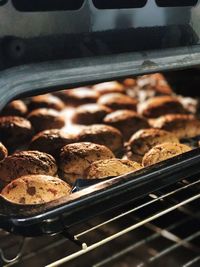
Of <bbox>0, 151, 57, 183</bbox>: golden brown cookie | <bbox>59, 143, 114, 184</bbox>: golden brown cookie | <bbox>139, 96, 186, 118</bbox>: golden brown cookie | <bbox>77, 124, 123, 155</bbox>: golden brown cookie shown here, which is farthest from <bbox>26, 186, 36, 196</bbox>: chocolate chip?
<bbox>139, 96, 186, 118</bbox>: golden brown cookie

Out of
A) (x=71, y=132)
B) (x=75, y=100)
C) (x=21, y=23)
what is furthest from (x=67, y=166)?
(x=75, y=100)

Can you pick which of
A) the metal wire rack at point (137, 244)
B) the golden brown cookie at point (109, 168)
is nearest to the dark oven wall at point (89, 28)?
the golden brown cookie at point (109, 168)

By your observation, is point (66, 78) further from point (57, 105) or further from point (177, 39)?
point (57, 105)

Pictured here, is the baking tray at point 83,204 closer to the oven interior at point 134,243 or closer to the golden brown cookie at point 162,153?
the golden brown cookie at point 162,153

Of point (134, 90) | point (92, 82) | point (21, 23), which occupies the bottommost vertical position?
point (134, 90)

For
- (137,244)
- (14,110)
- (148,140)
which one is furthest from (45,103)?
(137,244)

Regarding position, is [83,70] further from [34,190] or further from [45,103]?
[45,103]
